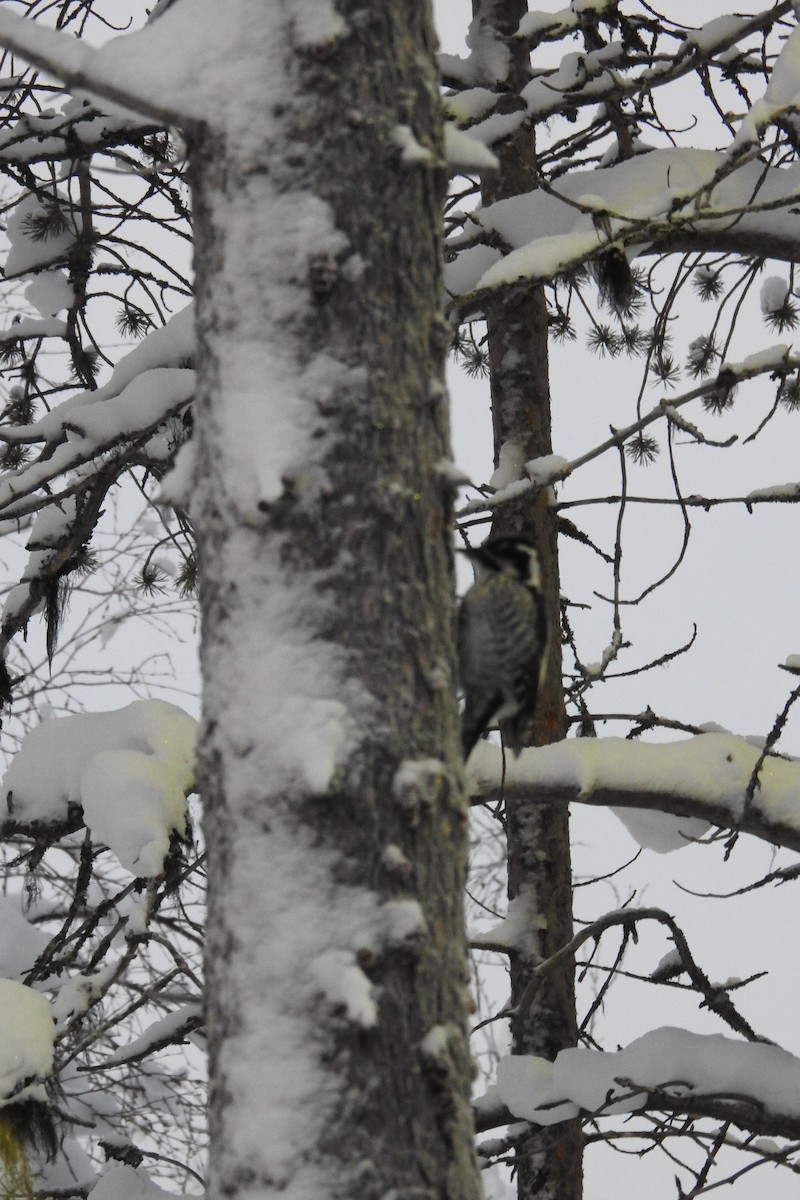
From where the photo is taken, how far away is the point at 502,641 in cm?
324

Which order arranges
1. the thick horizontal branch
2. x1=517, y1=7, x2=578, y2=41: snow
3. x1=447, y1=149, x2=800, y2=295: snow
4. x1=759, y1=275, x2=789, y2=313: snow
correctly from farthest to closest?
x1=759, y1=275, x2=789, y2=313: snow → x1=517, y1=7, x2=578, y2=41: snow → the thick horizontal branch → x1=447, y1=149, x2=800, y2=295: snow

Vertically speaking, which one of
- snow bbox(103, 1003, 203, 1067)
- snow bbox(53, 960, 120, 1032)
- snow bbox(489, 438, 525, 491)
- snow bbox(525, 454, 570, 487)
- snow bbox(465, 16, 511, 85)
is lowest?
snow bbox(53, 960, 120, 1032)

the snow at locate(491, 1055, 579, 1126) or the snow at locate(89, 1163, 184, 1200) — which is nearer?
the snow at locate(491, 1055, 579, 1126)

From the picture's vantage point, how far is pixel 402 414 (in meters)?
2.10

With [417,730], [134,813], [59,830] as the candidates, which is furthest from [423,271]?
[59,830]

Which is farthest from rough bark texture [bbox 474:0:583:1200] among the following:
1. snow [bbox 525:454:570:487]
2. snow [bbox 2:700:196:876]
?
snow [bbox 2:700:196:876]

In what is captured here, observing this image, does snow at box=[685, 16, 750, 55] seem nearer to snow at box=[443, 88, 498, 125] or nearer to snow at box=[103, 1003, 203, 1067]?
snow at box=[443, 88, 498, 125]

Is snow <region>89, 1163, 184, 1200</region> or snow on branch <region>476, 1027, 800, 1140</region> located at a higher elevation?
snow on branch <region>476, 1027, 800, 1140</region>

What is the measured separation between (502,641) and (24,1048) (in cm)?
150

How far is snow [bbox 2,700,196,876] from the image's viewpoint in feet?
10.7

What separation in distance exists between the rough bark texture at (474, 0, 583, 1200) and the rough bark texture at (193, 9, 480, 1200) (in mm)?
2602

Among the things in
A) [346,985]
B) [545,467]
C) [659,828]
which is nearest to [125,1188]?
[659,828]

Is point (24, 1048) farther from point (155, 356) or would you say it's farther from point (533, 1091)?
point (155, 356)

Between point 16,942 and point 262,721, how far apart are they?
4.72 m
